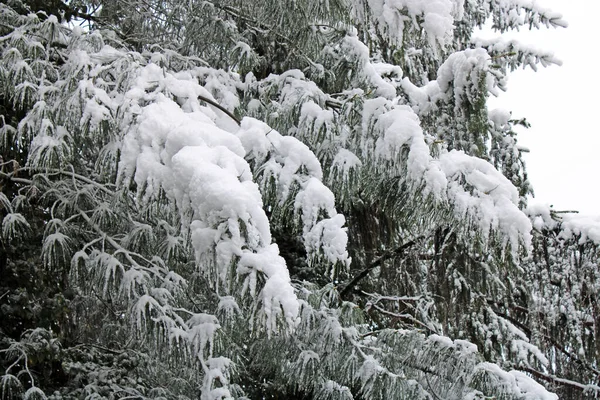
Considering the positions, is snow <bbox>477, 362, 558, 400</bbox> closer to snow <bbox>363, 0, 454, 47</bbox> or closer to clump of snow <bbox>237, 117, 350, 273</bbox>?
clump of snow <bbox>237, 117, 350, 273</bbox>

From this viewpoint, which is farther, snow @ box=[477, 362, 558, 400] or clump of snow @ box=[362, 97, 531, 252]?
snow @ box=[477, 362, 558, 400]

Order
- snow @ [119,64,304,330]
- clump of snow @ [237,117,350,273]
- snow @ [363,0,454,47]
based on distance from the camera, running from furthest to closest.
→ 1. snow @ [363,0,454,47]
2. clump of snow @ [237,117,350,273]
3. snow @ [119,64,304,330]

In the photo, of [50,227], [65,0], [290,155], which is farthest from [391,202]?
[65,0]

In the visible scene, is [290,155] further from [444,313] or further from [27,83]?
[444,313]

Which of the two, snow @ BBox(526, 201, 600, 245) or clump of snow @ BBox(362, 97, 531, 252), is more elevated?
snow @ BBox(526, 201, 600, 245)

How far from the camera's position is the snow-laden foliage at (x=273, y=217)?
1690mm

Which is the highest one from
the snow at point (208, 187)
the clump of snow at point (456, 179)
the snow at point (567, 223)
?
the snow at point (567, 223)

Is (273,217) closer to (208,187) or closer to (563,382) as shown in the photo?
(208,187)

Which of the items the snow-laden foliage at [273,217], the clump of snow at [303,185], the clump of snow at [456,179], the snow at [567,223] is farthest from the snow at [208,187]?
the snow at [567,223]

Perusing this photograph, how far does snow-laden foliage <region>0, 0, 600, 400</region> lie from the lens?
169cm

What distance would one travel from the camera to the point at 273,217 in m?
2.01

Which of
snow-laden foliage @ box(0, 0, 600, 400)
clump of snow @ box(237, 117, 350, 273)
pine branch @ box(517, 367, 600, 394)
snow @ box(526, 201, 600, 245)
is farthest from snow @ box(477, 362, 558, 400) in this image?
pine branch @ box(517, 367, 600, 394)

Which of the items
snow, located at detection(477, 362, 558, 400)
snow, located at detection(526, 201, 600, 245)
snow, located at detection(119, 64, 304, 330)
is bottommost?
snow, located at detection(477, 362, 558, 400)

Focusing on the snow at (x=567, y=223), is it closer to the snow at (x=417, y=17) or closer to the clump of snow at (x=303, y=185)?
the snow at (x=417, y=17)
